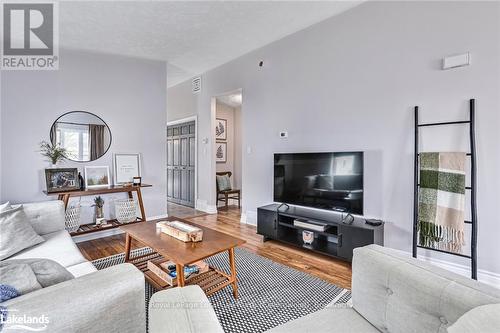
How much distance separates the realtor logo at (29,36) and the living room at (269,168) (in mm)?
22

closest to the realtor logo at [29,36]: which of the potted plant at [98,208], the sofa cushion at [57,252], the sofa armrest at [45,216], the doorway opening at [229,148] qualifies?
the potted plant at [98,208]

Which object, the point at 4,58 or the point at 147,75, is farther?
the point at 147,75

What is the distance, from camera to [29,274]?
988mm

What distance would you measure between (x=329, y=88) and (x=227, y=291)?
255 centimetres

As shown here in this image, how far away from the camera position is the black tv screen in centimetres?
274

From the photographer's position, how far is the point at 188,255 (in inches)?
69.5

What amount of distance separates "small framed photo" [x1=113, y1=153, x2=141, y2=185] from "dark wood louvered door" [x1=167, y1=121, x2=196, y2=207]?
1.67 m

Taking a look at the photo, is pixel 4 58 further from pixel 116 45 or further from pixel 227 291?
pixel 227 291

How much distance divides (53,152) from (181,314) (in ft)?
11.3

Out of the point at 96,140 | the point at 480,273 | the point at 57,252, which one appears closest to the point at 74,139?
the point at 96,140

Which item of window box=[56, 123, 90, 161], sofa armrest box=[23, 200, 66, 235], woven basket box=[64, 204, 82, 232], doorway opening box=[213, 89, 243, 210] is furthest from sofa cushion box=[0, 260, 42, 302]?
doorway opening box=[213, 89, 243, 210]

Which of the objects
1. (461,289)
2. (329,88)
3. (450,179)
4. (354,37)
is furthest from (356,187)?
(461,289)

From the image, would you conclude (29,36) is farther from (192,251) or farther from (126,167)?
(192,251)

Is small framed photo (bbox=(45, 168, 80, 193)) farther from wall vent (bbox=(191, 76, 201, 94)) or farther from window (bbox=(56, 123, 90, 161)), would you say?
wall vent (bbox=(191, 76, 201, 94))
